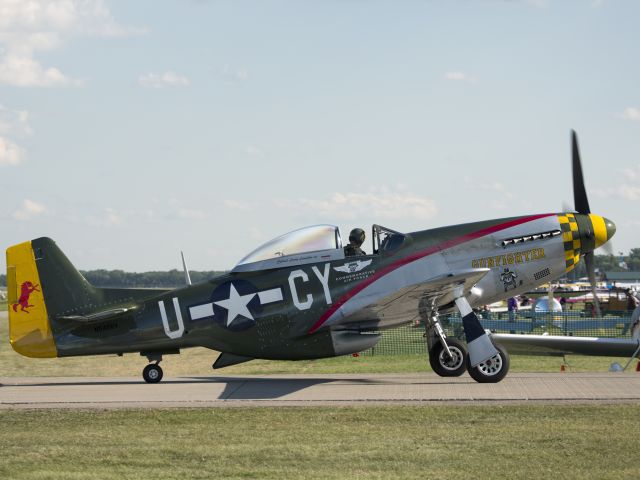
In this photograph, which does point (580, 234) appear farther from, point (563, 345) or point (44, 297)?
point (44, 297)

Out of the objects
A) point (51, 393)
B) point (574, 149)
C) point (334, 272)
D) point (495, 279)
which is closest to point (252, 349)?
point (334, 272)

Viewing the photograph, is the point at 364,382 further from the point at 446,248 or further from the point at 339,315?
the point at 446,248

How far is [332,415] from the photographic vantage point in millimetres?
10656

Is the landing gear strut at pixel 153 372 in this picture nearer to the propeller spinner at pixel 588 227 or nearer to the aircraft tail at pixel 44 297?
the aircraft tail at pixel 44 297

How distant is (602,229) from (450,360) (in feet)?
10.9

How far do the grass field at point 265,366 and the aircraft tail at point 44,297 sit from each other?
447cm

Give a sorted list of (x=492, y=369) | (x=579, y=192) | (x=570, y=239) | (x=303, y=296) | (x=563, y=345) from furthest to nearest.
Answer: (x=579, y=192)
(x=563, y=345)
(x=570, y=239)
(x=303, y=296)
(x=492, y=369)

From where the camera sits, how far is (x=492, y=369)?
13.3m

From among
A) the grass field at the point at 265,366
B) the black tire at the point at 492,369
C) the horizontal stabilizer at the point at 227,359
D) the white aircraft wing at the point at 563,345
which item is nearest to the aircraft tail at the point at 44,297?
the horizontal stabilizer at the point at 227,359

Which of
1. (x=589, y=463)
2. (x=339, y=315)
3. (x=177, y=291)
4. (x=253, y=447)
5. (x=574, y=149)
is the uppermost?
(x=574, y=149)

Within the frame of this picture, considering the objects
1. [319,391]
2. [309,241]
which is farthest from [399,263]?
[319,391]

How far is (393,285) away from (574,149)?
4326mm

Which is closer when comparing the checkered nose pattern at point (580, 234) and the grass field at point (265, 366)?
the checkered nose pattern at point (580, 234)

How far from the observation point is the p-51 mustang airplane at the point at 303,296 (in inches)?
559
